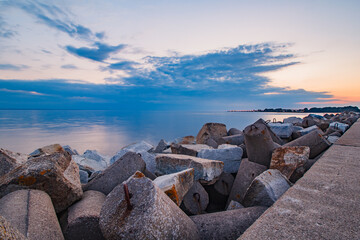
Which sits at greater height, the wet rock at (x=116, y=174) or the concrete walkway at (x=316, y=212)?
the concrete walkway at (x=316, y=212)

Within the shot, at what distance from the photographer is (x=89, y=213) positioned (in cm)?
195

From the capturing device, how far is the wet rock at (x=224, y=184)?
346 centimetres

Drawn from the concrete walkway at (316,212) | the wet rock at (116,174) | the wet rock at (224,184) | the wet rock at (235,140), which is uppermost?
the concrete walkway at (316,212)

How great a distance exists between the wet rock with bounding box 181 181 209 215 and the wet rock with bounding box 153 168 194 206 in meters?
0.26

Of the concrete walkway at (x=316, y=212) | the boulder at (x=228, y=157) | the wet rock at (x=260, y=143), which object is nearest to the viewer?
the concrete walkway at (x=316, y=212)

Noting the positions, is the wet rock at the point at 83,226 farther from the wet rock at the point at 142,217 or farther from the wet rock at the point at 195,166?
the wet rock at the point at 195,166

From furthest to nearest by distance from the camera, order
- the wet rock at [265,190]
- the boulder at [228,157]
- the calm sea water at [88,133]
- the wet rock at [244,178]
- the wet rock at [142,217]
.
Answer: the calm sea water at [88,133] → the boulder at [228,157] → the wet rock at [244,178] → the wet rock at [265,190] → the wet rock at [142,217]

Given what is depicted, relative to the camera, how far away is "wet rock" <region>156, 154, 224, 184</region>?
3041 mm

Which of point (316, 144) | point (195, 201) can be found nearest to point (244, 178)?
point (195, 201)

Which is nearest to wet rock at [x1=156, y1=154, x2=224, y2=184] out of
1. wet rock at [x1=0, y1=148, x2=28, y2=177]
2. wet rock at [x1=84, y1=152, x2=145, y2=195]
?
wet rock at [x1=84, y1=152, x2=145, y2=195]

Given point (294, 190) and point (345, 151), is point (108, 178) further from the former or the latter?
point (345, 151)

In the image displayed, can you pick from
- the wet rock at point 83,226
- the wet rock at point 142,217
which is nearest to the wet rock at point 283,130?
the wet rock at point 142,217

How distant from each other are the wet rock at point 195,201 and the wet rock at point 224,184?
55 centimetres

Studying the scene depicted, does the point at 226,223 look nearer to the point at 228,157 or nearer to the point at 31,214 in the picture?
the point at 31,214
